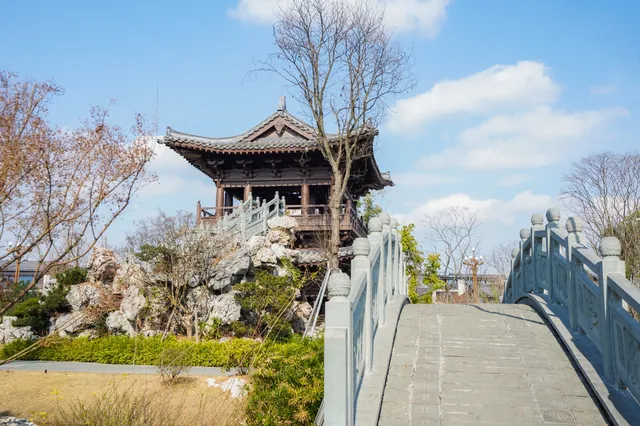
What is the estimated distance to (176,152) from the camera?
17.9m

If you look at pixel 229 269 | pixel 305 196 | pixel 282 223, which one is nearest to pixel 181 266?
pixel 229 269

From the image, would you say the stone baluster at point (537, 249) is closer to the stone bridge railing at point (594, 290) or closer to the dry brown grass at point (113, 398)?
the stone bridge railing at point (594, 290)

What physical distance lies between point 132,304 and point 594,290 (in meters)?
10.4

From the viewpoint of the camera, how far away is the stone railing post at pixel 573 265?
546 cm

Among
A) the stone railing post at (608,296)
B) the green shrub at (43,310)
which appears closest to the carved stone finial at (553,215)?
the stone railing post at (608,296)

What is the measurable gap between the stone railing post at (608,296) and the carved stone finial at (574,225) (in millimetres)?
1029

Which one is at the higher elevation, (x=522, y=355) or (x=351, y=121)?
(x=351, y=121)

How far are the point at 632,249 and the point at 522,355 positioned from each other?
1409 cm

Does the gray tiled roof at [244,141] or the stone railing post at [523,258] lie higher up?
the gray tiled roof at [244,141]

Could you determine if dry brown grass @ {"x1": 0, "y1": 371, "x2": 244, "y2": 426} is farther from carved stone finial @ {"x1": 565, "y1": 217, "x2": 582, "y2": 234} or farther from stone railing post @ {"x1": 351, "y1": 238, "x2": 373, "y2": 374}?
carved stone finial @ {"x1": 565, "y1": 217, "x2": 582, "y2": 234}

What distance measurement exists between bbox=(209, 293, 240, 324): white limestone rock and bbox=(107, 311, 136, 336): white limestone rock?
78.4 inches

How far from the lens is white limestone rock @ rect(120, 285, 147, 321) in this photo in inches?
481

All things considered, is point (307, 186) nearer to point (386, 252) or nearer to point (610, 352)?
point (386, 252)

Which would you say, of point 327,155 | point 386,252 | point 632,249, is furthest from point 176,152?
point 632,249
